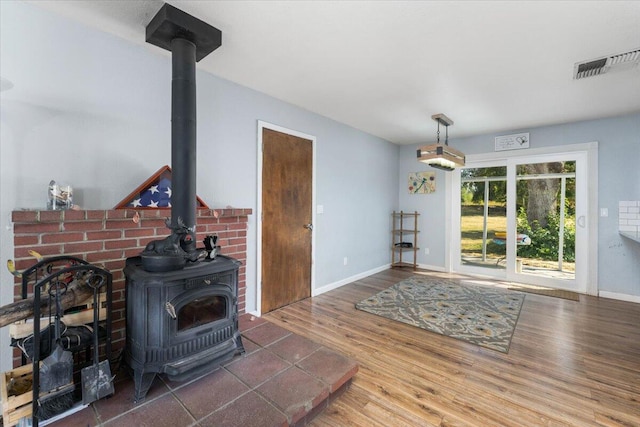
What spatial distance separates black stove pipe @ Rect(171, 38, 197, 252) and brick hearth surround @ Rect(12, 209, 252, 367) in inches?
16.7

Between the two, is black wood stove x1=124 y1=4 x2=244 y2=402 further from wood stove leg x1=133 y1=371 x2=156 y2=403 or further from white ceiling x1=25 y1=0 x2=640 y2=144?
white ceiling x1=25 y1=0 x2=640 y2=144

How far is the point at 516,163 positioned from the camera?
14.9ft

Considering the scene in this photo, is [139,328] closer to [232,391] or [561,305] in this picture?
[232,391]

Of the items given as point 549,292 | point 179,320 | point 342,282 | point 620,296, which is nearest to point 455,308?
point 342,282

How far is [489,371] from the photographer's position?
2131 millimetres

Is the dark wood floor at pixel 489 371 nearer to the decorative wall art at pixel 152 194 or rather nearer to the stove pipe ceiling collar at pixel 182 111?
the stove pipe ceiling collar at pixel 182 111

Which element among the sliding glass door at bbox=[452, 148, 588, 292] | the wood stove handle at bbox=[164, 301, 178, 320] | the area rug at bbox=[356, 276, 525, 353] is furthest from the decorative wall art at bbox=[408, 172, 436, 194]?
the wood stove handle at bbox=[164, 301, 178, 320]

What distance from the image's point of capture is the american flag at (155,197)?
7.01 ft

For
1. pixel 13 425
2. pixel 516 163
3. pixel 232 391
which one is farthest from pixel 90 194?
pixel 516 163

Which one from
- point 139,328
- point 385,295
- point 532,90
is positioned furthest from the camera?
point 385,295

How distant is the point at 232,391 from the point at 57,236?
1.39 metres

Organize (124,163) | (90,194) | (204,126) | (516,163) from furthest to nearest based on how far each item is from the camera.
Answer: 1. (516,163)
2. (204,126)
3. (124,163)
4. (90,194)

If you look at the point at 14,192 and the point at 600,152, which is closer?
the point at 14,192

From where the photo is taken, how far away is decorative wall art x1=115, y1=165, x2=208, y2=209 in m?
2.10
